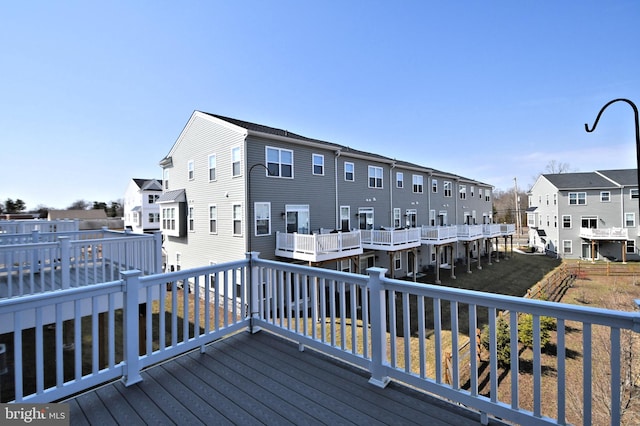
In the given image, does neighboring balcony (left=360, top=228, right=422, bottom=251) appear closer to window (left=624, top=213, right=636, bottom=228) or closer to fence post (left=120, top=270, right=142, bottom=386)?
fence post (left=120, top=270, right=142, bottom=386)

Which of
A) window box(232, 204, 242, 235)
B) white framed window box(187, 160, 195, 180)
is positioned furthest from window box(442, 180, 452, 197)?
white framed window box(187, 160, 195, 180)

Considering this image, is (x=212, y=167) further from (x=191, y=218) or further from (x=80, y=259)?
(x=80, y=259)

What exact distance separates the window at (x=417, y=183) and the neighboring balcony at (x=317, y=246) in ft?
28.8

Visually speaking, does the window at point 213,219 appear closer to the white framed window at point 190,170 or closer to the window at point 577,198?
the white framed window at point 190,170

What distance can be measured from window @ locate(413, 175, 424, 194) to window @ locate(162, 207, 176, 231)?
→ 14726mm

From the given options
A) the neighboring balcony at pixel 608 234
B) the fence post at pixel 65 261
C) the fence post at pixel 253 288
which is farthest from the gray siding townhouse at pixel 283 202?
the neighboring balcony at pixel 608 234

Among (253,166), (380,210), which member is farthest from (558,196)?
(253,166)

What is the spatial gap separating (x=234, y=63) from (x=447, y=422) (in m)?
12.2

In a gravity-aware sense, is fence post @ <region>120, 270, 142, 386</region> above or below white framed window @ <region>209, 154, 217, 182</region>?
below

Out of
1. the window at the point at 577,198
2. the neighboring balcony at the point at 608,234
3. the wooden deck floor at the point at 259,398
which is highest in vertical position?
the window at the point at 577,198

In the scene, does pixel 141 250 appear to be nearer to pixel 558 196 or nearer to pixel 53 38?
pixel 53 38

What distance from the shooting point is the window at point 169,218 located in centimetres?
1545

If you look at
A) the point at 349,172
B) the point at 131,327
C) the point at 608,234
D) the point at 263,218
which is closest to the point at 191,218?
the point at 263,218

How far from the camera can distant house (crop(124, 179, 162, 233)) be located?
28.3 meters
